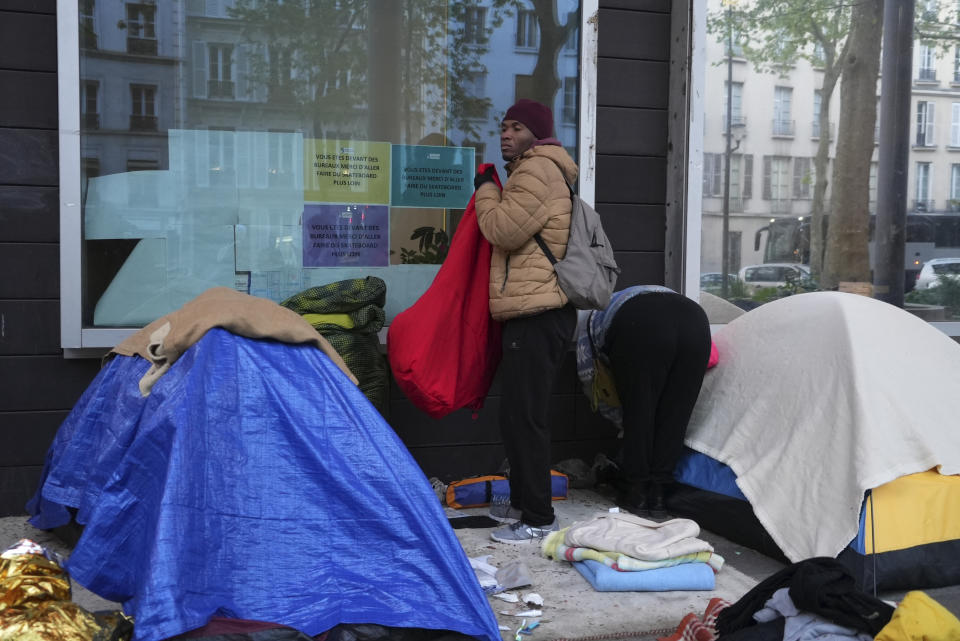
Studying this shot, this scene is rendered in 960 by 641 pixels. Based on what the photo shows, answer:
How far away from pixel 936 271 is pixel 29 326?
215 inches

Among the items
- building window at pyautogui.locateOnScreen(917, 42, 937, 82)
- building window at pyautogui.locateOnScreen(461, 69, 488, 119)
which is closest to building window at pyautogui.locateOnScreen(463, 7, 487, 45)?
building window at pyautogui.locateOnScreen(461, 69, 488, 119)

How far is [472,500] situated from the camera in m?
4.38

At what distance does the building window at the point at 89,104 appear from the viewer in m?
4.27

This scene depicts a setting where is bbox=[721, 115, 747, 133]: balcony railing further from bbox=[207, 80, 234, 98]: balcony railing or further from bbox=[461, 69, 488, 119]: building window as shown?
bbox=[207, 80, 234, 98]: balcony railing

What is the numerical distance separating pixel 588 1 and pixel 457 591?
3386 mm

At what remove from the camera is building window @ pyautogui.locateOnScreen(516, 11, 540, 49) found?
4934 millimetres

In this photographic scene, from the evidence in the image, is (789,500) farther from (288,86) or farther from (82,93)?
(82,93)

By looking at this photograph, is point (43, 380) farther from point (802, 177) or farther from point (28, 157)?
point (802, 177)

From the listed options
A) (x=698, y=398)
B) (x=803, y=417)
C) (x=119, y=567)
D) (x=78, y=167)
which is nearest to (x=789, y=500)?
(x=803, y=417)

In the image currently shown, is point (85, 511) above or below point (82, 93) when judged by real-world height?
below

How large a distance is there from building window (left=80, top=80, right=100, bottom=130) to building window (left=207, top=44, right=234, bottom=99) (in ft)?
1.69

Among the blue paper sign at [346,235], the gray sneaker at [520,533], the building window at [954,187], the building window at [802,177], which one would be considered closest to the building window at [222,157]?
the blue paper sign at [346,235]

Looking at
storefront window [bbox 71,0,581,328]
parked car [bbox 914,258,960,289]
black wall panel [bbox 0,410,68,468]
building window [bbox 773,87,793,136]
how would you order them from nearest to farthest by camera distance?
black wall panel [bbox 0,410,68,468] → storefront window [bbox 71,0,581,328] → building window [bbox 773,87,793,136] → parked car [bbox 914,258,960,289]

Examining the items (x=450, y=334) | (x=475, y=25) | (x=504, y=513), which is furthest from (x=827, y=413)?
(x=475, y=25)
